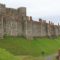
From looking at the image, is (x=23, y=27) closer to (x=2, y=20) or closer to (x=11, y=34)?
(x=11, y=34)

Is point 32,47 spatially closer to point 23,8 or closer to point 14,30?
point 14,30

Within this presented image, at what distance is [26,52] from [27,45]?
5903 millimetres

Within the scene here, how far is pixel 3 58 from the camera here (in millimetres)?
32250

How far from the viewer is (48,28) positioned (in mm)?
81375

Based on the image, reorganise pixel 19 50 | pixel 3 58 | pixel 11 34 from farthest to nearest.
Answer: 1. pixel 11 34
2. pixel 19 50
3. pixel 3 58

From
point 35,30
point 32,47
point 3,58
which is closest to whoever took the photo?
point 3,58

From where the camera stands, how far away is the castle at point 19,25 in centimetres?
6072

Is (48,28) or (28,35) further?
(48,28)

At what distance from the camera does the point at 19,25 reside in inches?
2581

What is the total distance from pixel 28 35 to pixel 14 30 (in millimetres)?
4190

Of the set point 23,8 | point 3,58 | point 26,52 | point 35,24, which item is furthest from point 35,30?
point 3,58

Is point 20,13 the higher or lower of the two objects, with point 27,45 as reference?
higher

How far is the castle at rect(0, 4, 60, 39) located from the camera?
60.7 meters

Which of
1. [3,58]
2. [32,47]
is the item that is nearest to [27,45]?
[32,47]
